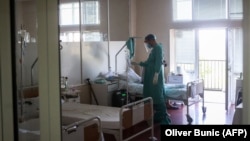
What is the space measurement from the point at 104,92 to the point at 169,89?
42.0 inches

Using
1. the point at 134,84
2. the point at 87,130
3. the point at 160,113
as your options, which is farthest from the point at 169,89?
the point at 87,130

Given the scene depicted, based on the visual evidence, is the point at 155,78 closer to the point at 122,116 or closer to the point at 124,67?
the point at 122,116

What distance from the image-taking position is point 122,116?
290 cm

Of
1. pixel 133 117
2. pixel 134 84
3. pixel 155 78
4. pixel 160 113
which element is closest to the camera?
pixel 133 117

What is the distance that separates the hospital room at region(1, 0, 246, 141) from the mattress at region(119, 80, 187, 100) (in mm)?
16

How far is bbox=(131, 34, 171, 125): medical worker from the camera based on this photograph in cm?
397

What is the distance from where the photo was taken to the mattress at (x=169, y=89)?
14.1 feet

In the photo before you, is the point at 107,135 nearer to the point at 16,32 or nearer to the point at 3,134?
the point at 3,134

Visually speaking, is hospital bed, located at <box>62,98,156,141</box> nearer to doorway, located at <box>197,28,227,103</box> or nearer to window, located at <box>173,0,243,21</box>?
doorway, located at <box>197,28,227,103</box>

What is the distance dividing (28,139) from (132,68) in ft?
13.4

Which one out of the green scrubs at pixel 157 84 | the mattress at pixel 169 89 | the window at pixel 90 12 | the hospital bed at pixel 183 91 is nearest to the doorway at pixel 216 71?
the hospital bed at pixel 183 91

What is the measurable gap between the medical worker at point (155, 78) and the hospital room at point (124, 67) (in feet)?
0.22

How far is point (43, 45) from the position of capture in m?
1.25

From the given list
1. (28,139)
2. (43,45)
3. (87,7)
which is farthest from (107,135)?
(87,7)
